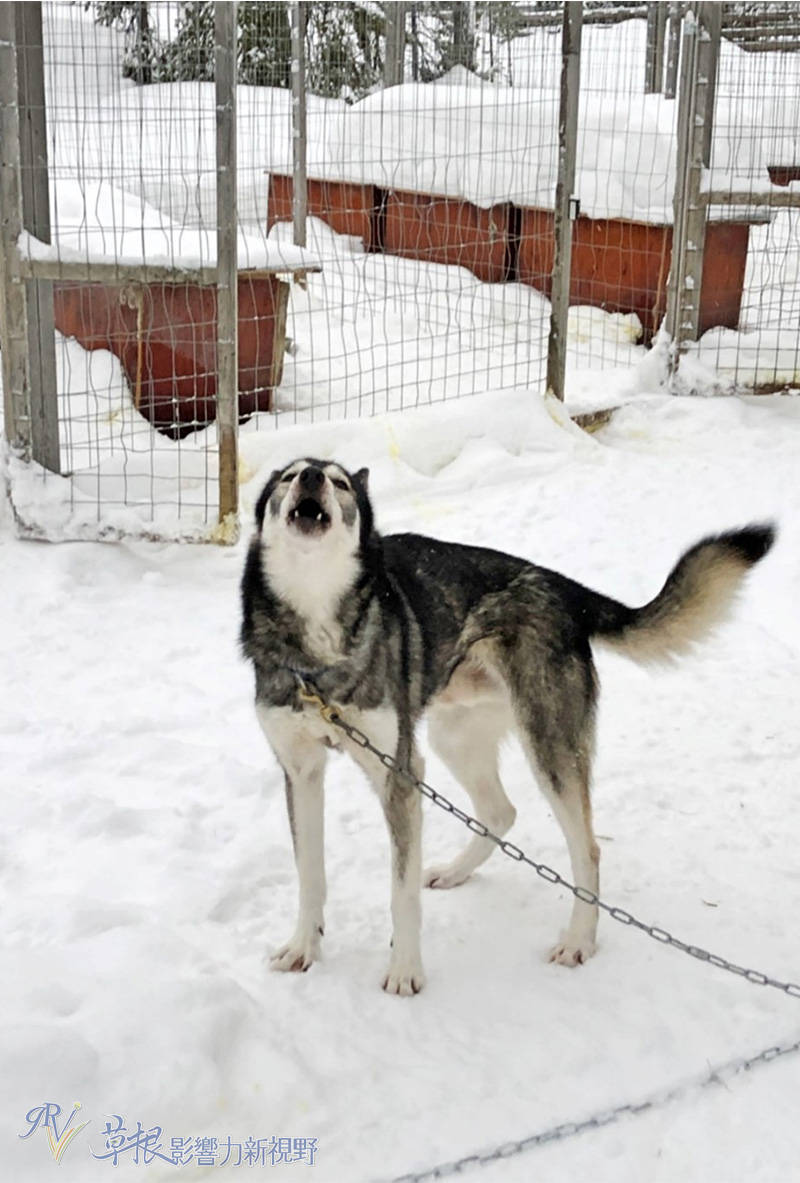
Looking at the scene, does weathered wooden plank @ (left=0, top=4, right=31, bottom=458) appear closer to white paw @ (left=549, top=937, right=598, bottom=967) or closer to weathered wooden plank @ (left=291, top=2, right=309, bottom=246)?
white paw @ (left=549, top=937, right=598, bottom=967)

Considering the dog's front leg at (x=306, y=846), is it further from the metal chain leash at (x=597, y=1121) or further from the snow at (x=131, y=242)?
the snow at (x=131, y=242)

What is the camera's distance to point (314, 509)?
3.10 meters

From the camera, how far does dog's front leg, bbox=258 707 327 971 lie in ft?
10.7

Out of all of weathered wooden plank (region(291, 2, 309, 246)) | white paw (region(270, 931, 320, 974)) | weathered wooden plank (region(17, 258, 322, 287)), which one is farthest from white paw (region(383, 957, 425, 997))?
weathered wooden plank (region(291, 2, 309, 246))

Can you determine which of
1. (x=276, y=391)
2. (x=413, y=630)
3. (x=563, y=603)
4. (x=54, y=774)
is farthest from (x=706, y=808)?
(x=276, y=391)

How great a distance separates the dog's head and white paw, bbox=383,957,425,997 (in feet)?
3.49

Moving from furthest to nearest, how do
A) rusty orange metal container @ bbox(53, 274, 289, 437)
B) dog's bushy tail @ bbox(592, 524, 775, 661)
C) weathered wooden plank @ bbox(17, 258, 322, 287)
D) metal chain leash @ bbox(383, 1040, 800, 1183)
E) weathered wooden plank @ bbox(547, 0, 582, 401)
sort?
1. weathered wooden plank @ bbox(547, 0, 582, 401)
2. rusty orange metal container @ bbox(53, 274, 289, 437)
3. weathered wooden plank @ bbox(17, 258, 322, 287)
4. dog's bushy tail @ bbox(592, 524, 775, 661)
5. metal chain leash @ bbox(383, 1040, 800, 1183)

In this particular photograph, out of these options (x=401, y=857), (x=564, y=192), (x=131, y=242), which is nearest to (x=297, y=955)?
(x=401, y=857)

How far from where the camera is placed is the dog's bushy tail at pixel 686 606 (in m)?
3.32

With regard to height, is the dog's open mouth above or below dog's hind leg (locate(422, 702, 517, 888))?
above

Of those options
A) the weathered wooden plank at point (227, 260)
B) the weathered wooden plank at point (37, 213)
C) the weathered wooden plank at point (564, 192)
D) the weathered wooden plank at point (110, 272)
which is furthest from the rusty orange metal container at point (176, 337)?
the weathered wooden plank at point (564, 192)

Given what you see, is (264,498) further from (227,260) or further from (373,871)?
(227,260)

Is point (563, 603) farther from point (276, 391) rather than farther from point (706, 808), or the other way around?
point (276, 391)

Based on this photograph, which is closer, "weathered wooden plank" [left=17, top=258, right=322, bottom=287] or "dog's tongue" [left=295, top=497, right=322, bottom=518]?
"dog's tongue" [left=295, top=497, right=322, bottom=518]
